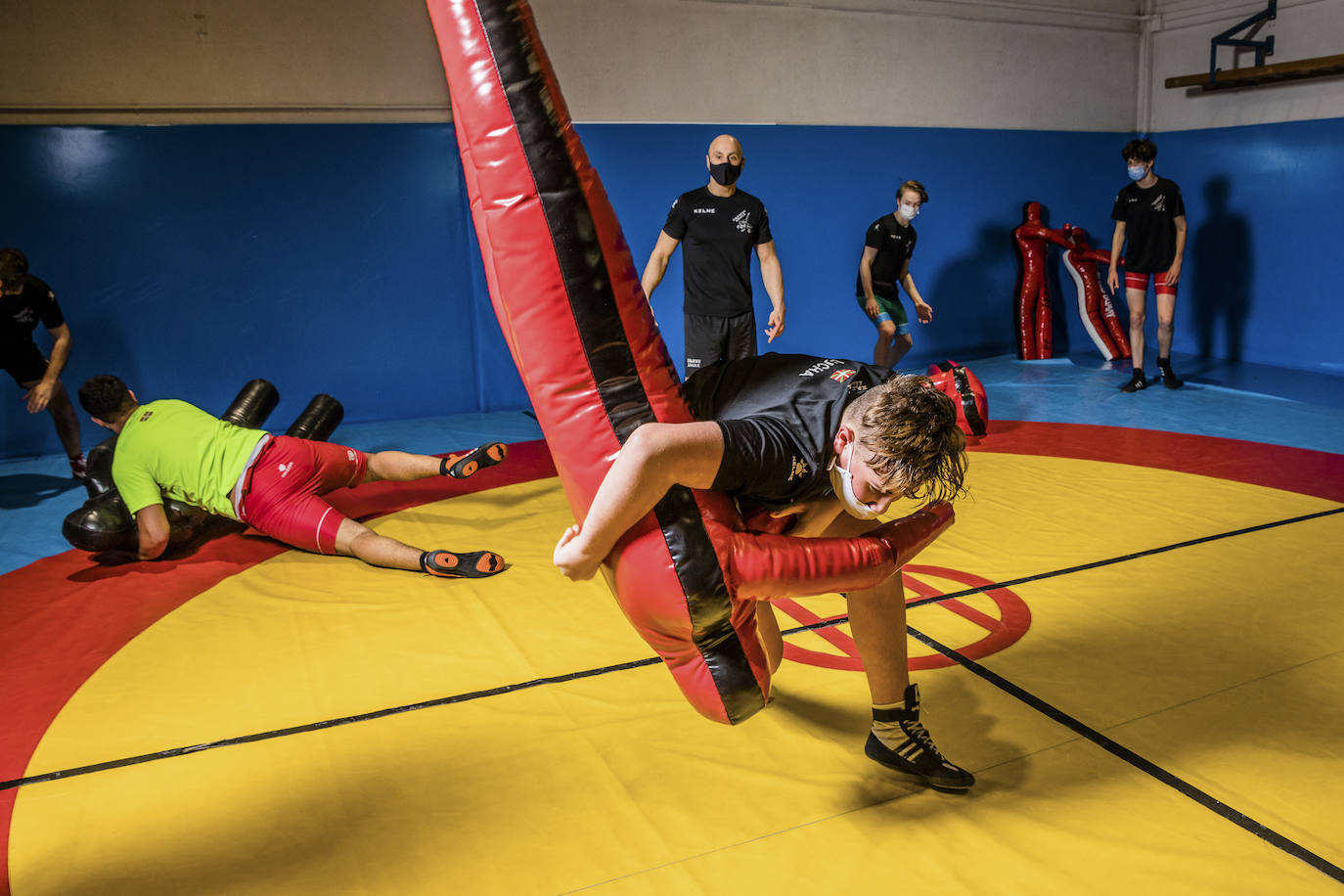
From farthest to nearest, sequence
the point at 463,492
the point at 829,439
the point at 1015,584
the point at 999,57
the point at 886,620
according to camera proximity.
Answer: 1. the point at 999,57
2. the point at 463,492
3. the point at 1015,584
4. the point at 886,620
5. the point at 829,439

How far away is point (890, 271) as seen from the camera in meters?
7.43

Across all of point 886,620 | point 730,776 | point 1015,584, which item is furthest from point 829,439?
point 1015,584

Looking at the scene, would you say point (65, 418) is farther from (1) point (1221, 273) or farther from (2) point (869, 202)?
(1) point (1221, 273)

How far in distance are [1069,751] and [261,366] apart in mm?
6171

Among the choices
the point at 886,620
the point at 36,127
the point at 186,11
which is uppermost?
the point at 186,11

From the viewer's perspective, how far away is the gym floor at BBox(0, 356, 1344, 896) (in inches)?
86.7

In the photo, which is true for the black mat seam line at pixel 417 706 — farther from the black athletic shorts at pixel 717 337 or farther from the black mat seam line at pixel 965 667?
the black athletic shorts at pixel 717 337

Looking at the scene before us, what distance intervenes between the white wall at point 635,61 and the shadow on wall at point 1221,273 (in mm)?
1430

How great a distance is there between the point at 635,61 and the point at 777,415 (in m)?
6.26

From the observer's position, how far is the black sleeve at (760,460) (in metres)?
1.96

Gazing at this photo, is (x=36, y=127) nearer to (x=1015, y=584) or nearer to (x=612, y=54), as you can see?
(x=612, y=54)

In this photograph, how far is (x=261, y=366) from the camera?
275 inches

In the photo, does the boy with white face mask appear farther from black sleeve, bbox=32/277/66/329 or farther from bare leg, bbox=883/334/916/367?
black sleeve, bbox=32/277/66/329

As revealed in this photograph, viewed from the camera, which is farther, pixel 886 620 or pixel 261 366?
pixel 261 366
